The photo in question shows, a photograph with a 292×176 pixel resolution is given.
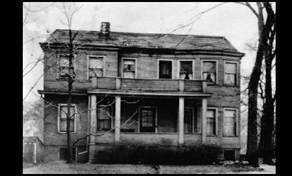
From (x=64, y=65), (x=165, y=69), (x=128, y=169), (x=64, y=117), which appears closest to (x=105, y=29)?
(x=64, y=65)

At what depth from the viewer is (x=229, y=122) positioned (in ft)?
38.5

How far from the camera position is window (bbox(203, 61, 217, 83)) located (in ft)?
38.8

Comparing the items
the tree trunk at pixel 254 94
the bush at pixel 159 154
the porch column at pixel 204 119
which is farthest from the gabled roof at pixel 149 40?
the bush at pixel 159 154

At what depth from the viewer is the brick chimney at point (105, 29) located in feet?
35.3

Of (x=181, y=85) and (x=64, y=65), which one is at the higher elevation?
(x=64, y=65)

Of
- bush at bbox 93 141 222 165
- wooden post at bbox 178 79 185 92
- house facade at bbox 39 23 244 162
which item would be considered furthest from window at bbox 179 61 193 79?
bush at bbox 93 141 222 165

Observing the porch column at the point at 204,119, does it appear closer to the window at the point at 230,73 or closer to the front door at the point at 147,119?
the window at the point at 230,73

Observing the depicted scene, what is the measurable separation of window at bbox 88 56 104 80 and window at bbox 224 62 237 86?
4.63m

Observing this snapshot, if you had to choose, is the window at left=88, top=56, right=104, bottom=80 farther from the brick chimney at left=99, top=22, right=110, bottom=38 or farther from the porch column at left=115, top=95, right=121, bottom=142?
the porch column at left=115, top=95, right=121, bottom=142

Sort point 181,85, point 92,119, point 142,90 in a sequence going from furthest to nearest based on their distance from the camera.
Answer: point 181,85 < point 142,90 < point 92,119

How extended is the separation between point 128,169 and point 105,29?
4914 millimetres

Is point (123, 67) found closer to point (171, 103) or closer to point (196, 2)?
point (171, 103)

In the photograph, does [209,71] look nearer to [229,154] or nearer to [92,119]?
[229,154]
